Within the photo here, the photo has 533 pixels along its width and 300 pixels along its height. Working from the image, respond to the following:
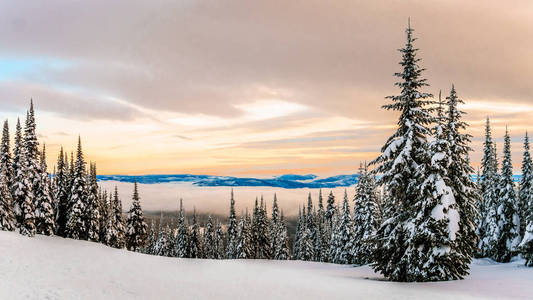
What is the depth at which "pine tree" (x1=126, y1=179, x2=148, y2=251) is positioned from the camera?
6347cm

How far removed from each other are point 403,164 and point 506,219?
3149 centimetres

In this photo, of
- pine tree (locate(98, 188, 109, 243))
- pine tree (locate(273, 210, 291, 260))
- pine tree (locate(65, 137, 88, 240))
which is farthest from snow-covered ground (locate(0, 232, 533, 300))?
pine tree (locate(273, 210, 291, 260))

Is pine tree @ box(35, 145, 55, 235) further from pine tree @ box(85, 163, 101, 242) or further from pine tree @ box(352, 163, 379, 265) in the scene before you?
pine tree @ box(352, 163, 379, 265)

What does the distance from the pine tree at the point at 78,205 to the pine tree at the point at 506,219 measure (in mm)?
60186

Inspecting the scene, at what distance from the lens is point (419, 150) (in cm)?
2453

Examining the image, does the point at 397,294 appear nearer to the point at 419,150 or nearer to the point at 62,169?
the point at 419,150

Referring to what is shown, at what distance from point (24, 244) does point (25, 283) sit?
20849mm

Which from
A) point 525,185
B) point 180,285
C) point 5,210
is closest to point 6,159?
point 5,210

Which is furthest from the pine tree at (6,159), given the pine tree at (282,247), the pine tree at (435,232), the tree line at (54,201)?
the pine tree at (435,232)

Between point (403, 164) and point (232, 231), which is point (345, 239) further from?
point (403, 164)

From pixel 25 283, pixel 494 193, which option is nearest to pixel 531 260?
pixel 494 193

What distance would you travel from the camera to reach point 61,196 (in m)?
59.4

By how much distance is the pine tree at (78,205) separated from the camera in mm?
53250

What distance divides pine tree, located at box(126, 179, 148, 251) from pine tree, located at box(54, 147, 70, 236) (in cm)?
1039
